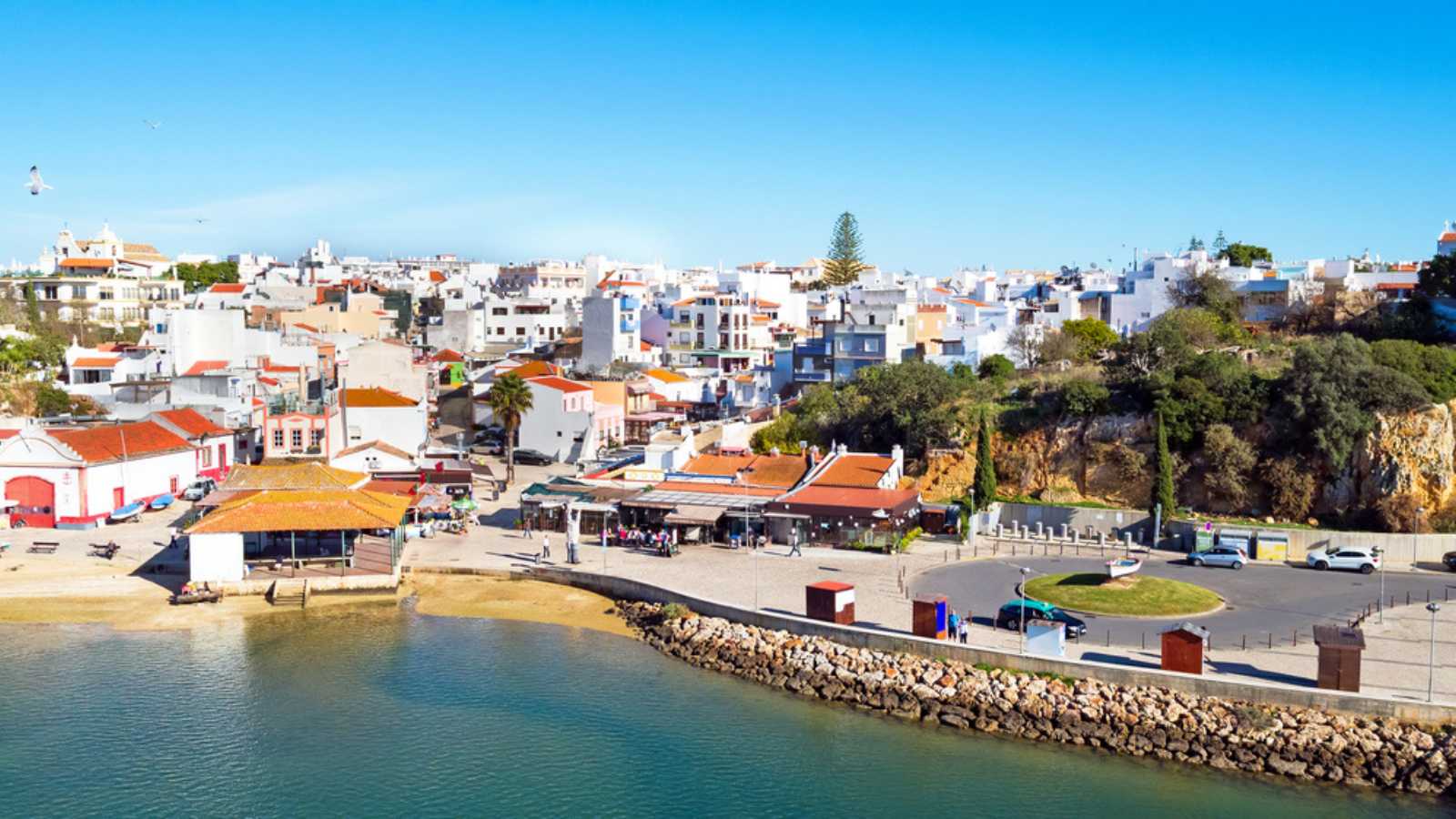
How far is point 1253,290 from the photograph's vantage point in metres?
58.3

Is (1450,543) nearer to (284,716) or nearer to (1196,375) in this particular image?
(1196,375)

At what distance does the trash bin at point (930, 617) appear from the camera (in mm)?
24656

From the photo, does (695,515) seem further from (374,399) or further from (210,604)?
(374,399)

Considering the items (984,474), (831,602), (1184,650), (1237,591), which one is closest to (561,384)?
(984,474)

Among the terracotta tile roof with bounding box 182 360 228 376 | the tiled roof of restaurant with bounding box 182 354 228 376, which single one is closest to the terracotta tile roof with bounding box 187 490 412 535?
the tiled roof of restaurant with bounding box 182 354 228 376

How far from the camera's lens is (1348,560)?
31125mm

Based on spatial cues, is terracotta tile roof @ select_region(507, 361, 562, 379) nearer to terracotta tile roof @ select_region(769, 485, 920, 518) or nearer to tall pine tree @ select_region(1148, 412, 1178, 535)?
terracotta tile roof @ select_region(769, 485, 920, 518)

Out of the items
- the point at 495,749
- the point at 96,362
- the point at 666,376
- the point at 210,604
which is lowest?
the point at 495,749

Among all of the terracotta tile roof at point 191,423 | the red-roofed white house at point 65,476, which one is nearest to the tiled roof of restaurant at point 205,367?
the terracotta tile roof at point 191,423

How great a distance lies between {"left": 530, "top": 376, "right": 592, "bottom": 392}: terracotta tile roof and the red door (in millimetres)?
19606

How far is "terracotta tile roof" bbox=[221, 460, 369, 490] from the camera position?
3731 cm

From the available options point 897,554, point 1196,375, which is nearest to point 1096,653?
point 897,554

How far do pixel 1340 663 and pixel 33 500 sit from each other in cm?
3624

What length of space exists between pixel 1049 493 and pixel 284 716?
24946mm
